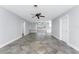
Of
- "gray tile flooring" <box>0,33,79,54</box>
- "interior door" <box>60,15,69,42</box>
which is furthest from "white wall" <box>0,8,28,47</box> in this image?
"interior door" <box>60,15,69,42</box>

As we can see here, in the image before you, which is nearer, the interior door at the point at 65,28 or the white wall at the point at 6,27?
the white wall at the point at 6,27

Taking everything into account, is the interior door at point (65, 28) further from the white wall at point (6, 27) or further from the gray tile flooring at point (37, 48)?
the white wall at point (6, 27)

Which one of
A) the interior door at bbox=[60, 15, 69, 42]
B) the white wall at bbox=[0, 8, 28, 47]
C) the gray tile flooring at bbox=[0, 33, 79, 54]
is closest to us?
the gray tile flooring at bbox=[0, 33, 79, 54]

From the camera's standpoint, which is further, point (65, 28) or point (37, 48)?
point (65, 28)

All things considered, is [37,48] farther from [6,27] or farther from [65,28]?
[65,28]

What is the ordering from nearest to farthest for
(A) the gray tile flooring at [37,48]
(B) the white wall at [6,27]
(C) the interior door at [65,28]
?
(A) the gray tile flooring at [37,48] → (B) the white wall at [6,27] → (C) the interior door at [65,28]

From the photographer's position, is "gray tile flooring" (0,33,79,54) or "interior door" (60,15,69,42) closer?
"gray tile flooring" (0,33,79,54)

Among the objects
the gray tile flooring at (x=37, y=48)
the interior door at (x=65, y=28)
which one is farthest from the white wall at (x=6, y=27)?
the interior door at (x=65, y=28)

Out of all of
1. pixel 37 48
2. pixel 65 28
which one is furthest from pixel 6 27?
pixel 65 28

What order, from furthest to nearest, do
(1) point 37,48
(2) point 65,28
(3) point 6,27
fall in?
(2) point 65,28, (3) point 6,27, (1) point 37,48

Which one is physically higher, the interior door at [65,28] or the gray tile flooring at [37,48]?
the interior door at [65,28]

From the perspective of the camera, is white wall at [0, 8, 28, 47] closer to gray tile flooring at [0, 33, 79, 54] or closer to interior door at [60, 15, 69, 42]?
gray tile flooring at [0, 33, 79, 54]
